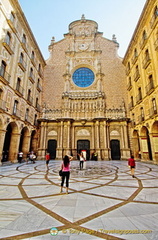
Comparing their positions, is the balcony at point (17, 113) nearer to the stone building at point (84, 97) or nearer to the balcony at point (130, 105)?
the stone building at point (84, 97)

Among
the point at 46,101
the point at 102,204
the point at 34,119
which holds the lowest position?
the point at 102,204

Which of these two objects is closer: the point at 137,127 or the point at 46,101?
the point at 137,127

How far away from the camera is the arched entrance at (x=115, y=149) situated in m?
17.4

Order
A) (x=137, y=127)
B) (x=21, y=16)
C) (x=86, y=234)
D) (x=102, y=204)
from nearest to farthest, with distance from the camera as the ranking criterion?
(x=86, y=234), (x=102, y=204), (x=21, y=16), (x=137, y=127)

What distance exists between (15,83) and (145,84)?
14697 mm

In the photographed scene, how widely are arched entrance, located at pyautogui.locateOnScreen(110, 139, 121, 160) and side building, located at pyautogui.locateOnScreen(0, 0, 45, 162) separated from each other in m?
11.4

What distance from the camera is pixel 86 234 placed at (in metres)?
2.14

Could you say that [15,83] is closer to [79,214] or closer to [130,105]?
[79,214]

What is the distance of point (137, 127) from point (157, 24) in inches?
445

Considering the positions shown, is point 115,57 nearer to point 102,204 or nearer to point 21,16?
point 21,16

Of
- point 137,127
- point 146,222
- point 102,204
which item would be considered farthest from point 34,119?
point 146,222

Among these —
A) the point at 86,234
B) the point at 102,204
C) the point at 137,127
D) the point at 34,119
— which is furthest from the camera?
the point at 34,119

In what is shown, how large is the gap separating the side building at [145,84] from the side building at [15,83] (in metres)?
14.2

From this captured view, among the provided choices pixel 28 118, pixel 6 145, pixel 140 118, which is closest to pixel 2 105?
pixel 6 145
